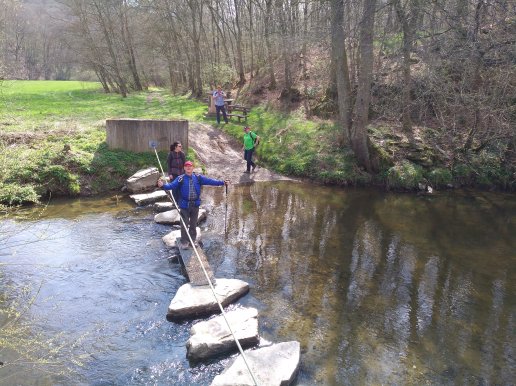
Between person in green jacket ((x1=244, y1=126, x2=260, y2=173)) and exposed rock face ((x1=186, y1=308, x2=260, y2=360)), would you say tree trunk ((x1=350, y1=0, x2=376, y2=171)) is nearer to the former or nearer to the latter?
person in green jacket ((x1=244, y1=126, x2=260, y2=173))

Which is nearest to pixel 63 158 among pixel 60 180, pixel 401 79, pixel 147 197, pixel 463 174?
pixel 60 180

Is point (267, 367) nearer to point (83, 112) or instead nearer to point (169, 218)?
point (169, 218)

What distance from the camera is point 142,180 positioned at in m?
14.4

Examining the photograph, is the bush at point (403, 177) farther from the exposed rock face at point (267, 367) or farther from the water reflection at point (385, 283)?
the exposed rock face at point (267, 367)

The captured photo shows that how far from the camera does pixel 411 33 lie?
1529cm

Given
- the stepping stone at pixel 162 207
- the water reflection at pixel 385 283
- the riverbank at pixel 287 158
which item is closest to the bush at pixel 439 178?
the riverbank at pixel 287 158

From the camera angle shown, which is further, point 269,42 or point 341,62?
point 269,42

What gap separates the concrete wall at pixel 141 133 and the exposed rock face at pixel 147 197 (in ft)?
9.08

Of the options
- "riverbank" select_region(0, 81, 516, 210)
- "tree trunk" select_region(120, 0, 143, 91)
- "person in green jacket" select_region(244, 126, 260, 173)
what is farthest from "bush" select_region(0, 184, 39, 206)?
"tree trunk" select_region(120, 0, 143, 91)

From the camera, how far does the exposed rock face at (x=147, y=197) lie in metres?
13.2

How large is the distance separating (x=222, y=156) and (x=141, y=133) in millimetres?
4128

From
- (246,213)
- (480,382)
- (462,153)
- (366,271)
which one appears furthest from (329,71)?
(480,382)

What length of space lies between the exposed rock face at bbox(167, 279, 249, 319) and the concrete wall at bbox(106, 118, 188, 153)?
916 cm

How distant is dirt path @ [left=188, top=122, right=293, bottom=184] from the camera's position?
17.1 metres
